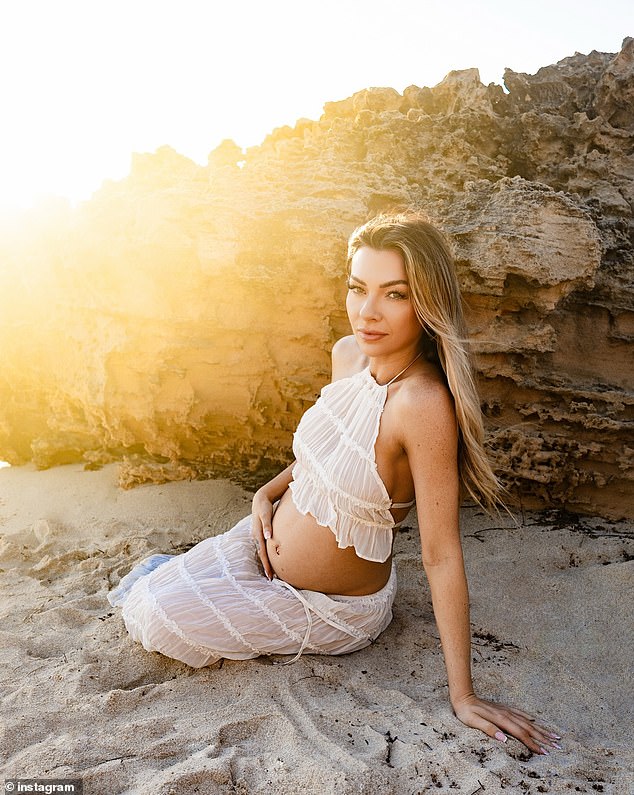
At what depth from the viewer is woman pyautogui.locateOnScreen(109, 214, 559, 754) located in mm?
2188

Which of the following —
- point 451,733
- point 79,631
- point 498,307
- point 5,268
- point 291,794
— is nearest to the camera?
point 291,794

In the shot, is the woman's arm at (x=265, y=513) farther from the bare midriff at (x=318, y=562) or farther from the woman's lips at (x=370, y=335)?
the woman's lips at (x=370, y=335)

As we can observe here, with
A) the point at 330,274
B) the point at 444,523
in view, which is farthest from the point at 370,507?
the point at 330,274

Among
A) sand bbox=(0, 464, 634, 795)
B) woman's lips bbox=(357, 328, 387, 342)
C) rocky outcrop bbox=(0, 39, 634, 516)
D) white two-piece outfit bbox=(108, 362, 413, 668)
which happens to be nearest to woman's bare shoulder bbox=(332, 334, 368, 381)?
white two-piece outfit bbox=(108, 362, 413, 668)

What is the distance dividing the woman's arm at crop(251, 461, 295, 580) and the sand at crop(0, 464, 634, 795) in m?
0.41

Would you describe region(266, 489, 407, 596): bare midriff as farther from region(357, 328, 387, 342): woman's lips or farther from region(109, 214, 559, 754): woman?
region(357, 328, 387, 342): woman's lips

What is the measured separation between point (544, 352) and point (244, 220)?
6.15 ft

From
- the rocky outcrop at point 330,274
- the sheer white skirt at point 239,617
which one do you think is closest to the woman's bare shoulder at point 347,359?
the rocky outcrop at point 330,274

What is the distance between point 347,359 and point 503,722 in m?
1.54

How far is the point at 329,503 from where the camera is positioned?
244cm

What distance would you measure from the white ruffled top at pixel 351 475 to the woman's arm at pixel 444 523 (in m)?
0.19

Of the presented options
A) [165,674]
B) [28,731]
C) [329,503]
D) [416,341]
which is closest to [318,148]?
[416,341]

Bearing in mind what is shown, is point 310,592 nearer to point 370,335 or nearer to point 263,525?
point 263,525

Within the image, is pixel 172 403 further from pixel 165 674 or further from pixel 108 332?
pixel 165 674
